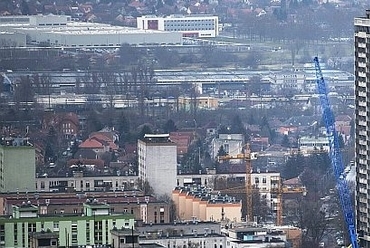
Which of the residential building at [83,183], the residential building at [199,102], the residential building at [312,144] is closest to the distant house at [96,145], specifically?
the residential building at [312,144]

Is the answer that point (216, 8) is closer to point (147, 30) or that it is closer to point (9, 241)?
point (147, 30)

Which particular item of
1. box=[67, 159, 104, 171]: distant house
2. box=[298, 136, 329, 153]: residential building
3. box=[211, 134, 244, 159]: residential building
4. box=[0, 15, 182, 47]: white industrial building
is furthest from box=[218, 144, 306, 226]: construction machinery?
box=[0, 15, 182, 47]: white industrial building

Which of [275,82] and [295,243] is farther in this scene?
[275,82]

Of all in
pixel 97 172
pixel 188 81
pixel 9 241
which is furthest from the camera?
pixel 188 81

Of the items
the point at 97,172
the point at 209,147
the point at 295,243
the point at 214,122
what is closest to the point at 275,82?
the point at 214,122

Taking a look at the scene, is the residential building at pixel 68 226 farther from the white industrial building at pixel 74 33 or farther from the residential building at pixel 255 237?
the white industrial building at pixel 74 33

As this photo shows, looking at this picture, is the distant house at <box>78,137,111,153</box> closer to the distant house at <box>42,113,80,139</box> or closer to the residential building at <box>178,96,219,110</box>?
the distant house at <box>42,113,80,139</box>

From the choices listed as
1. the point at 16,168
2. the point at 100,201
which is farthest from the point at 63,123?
the point at 100,201
